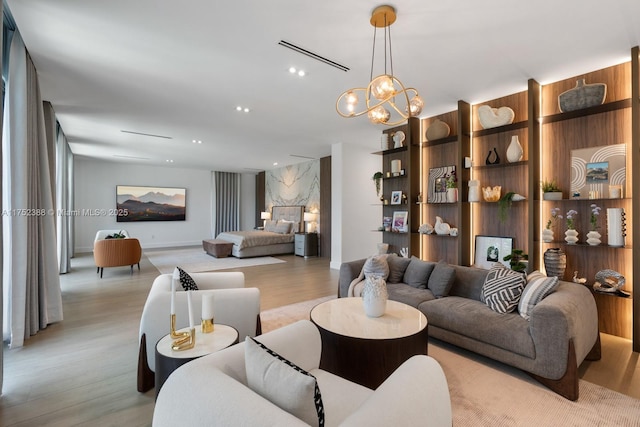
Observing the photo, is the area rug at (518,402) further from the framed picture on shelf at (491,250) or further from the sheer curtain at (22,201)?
the sheer curtain at (22,201)

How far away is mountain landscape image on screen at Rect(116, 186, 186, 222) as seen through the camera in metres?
9.50

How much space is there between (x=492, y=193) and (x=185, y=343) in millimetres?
3903

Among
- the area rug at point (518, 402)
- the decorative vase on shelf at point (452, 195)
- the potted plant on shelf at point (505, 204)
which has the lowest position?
the area rug at point (518, 402)

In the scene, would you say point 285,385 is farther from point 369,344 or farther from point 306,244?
point 306,244

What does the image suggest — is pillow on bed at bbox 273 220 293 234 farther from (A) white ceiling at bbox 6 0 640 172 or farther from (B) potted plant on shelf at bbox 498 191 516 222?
(B) potted plant on shelf at bbox 498 191 516 222

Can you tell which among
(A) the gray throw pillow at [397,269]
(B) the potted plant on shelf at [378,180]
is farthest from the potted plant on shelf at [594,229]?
(B) the potted plant on shelf at [378,180]

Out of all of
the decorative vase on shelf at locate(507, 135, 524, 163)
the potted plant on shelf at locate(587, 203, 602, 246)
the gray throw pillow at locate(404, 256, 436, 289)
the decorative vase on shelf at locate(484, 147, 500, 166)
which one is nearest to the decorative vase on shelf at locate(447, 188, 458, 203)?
the decorative vase on shelf at locate(484, 147, 500, 166)

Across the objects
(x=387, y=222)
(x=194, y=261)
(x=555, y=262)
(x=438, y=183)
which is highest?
(x=438, y=183)

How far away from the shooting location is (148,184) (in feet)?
32.4

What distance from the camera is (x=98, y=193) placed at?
30.0ft

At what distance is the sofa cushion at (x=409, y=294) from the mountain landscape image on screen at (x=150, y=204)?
29.8 ft

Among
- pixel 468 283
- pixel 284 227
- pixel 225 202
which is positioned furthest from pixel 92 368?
pixel 225 202

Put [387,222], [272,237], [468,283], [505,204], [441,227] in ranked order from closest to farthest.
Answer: [468,283]
[505,204]
[441,227]
[387,222]
[272,237]

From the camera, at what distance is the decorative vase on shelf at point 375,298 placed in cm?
245
